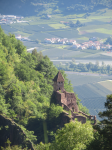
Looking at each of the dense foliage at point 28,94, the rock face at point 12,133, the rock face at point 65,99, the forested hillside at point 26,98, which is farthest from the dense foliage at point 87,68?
the rock face at point 12,133

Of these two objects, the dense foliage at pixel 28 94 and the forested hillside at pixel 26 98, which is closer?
the dense foliage at pixel 28 94

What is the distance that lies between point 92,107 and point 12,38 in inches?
2208

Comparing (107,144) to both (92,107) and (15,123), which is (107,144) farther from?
(92,107)

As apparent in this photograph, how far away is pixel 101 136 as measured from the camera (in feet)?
68.2

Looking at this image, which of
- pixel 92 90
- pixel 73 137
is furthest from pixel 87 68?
pixel 73 137

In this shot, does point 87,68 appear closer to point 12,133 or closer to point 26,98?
point 26,98

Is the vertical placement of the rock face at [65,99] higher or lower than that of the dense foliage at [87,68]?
lower

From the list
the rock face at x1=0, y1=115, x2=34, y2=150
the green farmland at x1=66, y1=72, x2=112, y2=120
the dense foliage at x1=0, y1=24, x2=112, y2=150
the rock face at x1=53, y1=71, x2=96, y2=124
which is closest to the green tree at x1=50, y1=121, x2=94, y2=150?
the dense foliage at x1=0, y1=24, x2=112, y2=150

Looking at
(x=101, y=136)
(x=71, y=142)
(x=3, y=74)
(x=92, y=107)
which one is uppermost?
(x=3, y=74)

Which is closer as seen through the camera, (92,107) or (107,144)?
(107,144)

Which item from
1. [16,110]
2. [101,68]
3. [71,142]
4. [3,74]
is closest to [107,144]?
[71,142]

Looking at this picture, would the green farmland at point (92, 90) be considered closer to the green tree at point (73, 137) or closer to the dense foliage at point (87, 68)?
the dense foliage at point (87, 68)

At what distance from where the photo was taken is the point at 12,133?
1725 inches

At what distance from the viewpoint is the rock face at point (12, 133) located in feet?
141
